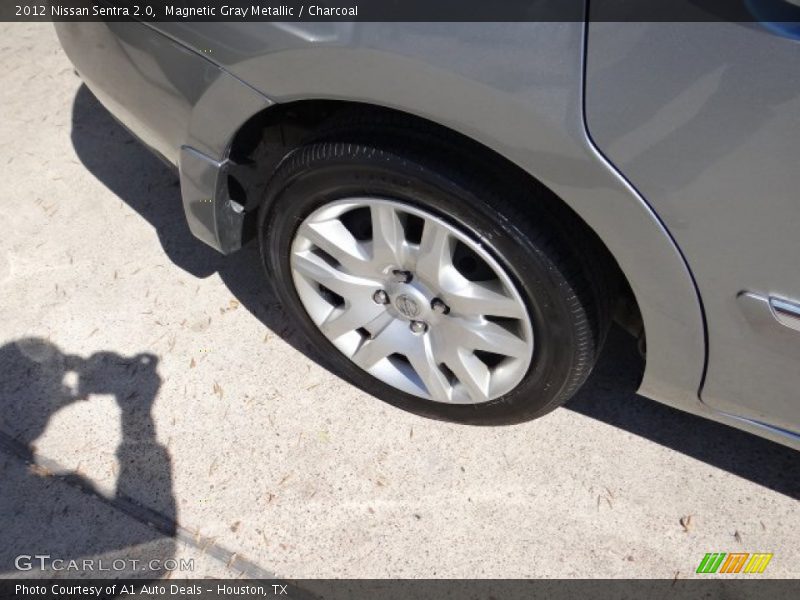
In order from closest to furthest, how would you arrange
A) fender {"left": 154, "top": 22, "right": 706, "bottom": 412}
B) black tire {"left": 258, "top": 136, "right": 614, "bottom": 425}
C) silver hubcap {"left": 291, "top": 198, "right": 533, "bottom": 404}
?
fender {"left": 154, "top": 22, "right": 706, "bottom": 412}
black tire {"left": 258, "top": 136, "right": 614, "bottom": 425}
silver hubcap {"left": 291, "top": 198, "right": 533, "bottom": 404}

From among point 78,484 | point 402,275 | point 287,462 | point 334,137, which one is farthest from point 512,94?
point 78,484

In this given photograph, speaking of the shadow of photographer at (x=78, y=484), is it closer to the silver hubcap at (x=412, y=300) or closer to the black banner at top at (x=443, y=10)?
the silver hubcap at (x=412, y=300)

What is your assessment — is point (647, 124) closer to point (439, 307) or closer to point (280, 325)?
point (439, 307)

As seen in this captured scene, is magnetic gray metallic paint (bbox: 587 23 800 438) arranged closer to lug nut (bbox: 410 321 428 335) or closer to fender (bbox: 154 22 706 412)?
fender (bbox: 154 22 706 412)

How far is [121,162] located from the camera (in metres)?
3.28

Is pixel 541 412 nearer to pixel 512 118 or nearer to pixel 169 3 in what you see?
pixel 512 118

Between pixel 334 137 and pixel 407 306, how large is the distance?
493 mm

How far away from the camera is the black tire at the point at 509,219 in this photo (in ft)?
5.98

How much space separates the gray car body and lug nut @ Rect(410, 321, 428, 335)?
23.1 inches

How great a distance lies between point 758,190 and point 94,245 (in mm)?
2301

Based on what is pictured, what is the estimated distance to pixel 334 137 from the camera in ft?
6.41

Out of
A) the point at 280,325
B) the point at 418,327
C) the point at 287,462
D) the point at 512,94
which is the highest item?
the point at 512,94

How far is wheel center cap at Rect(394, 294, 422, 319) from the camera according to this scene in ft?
7.02

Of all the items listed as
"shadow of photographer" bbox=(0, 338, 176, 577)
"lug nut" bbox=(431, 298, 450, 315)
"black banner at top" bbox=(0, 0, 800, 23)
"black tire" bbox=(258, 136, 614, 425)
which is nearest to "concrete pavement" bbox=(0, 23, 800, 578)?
"shadow of photographer" bbox=(0, 338, 176, 577)
